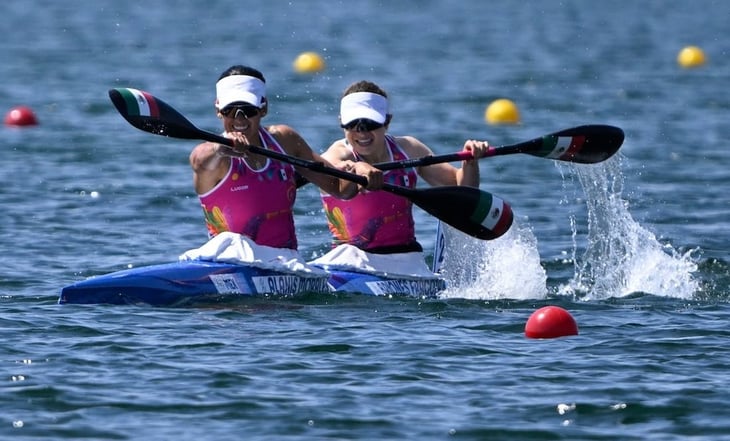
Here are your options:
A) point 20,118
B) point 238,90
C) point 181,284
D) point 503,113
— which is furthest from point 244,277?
point 503,113

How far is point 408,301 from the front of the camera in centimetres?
1125

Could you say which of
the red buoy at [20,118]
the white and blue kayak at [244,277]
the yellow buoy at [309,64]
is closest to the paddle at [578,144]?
the white and blue kayak at [244,277]

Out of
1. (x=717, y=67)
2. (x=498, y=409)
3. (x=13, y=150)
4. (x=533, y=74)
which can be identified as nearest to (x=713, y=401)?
(x=498, y=409)

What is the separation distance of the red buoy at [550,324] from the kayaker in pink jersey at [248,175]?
1586 millimetres

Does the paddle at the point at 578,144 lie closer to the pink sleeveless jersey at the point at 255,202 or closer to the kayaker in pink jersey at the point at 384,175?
the kayaker in pink jersey at the point at 384,175

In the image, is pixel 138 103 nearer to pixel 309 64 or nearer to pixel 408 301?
pixel 408 301

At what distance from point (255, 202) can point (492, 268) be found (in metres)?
2.12

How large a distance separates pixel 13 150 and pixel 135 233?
239 inches

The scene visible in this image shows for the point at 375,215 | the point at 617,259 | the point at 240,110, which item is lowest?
the point at 617,259

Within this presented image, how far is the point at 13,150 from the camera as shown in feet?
66.8

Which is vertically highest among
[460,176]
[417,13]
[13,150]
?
[417,13]

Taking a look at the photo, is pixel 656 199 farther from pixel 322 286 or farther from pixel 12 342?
pixel 12 342

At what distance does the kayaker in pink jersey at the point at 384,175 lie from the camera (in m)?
11.4

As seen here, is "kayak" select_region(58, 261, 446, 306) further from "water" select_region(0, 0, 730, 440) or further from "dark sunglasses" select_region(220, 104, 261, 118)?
"dark sunglasses" select_region(220, 104, 261, 118)
